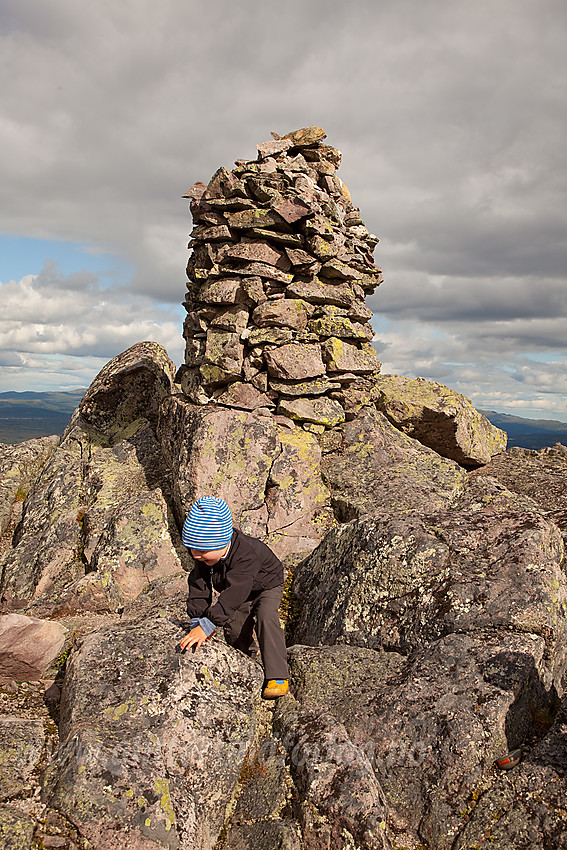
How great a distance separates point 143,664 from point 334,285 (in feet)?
39.2

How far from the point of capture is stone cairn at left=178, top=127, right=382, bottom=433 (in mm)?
14672

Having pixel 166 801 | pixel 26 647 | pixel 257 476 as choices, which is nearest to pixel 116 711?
pixel 166 801

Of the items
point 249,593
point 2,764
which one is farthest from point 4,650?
point 249,593

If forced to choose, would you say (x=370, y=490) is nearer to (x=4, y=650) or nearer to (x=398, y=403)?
(x=398, y=403)

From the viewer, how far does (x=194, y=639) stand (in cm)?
742

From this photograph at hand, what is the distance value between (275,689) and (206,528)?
254cm

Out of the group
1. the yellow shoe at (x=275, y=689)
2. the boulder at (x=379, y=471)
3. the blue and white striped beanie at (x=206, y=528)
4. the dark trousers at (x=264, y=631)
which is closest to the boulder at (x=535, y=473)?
the boulder at (x=379, y=471)

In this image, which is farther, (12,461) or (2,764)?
(12,461)

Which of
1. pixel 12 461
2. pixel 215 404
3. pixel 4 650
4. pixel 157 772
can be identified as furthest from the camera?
pixel 12 461

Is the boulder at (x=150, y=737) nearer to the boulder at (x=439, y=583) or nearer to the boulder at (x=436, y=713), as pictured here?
the boulder at (x=436, y=713)

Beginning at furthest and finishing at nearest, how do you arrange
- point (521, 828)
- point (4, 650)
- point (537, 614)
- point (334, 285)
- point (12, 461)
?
point (12, 461)
point (334, 285)
point (4, 650)
point (537, 614)
point (521, 828)

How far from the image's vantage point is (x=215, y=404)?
14516 mm

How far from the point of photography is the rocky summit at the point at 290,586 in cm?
612

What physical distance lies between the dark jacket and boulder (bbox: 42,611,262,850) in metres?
0.52
